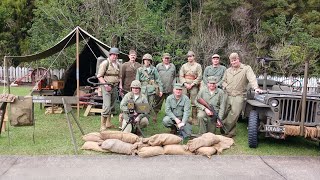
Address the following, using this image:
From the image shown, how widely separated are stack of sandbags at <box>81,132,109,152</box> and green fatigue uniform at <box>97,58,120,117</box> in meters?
1.18

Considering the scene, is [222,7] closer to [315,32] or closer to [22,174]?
[315,32]

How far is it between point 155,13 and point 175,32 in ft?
7.73

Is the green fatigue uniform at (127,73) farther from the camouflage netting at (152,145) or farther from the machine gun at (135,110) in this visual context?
the camouflage netting at (152,145)

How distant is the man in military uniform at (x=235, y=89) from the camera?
754 cm

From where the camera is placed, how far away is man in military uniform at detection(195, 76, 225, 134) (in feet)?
24.0

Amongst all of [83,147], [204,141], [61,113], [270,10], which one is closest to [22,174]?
[83,147]

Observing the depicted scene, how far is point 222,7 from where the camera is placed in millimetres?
27203

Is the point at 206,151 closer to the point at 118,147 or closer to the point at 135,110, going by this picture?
the point at 118,147

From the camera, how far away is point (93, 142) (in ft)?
21.5

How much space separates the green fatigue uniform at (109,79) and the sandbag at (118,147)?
1678mm

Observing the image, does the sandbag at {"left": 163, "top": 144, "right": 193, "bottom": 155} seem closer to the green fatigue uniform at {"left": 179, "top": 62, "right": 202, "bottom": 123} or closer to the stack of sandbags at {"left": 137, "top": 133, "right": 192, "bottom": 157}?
the stack of sandbags at {"left": 137, "top": 133, "right": 192, "bottom": 157}

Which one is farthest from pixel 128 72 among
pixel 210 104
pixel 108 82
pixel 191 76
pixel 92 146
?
pixel 92 146

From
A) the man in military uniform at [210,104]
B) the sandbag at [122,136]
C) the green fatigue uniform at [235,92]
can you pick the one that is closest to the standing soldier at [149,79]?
the man in military uniform at [210,104]

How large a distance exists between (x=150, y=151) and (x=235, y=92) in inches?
97.1
